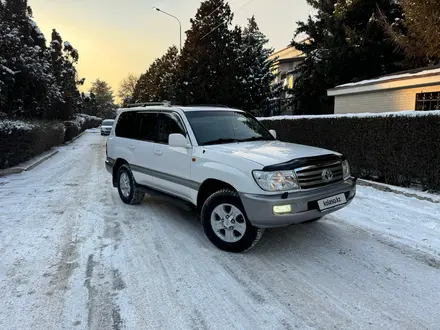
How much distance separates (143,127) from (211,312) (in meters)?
3.82

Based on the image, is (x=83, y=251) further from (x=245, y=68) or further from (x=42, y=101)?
(x=245, y=68)

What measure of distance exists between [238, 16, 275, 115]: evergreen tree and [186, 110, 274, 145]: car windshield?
52.3ft

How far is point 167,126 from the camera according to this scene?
5359 mm

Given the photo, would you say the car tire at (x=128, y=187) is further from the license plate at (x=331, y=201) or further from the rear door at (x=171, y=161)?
the license plate at (x=331, y=201)

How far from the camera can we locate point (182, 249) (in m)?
4.33

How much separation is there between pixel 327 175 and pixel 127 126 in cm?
400

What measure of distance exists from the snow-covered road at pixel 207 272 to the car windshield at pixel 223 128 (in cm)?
143

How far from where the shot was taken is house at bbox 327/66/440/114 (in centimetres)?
1104

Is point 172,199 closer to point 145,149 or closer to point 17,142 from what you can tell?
point 145,149

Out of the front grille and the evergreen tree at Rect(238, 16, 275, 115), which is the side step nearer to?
the front grille

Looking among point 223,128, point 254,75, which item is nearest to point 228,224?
point 223,128

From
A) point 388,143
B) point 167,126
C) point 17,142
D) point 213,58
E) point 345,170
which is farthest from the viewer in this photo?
point 213,58

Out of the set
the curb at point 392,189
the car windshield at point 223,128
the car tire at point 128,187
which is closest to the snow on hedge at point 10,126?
the car tire at point 128,187

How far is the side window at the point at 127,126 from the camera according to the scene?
6239 millimetres
